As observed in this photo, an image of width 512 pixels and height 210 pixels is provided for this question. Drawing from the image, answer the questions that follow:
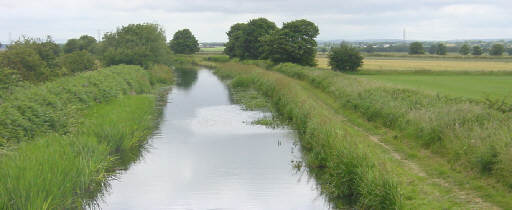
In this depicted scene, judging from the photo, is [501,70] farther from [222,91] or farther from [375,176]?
[375,176]

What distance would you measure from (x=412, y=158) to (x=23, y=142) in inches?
422

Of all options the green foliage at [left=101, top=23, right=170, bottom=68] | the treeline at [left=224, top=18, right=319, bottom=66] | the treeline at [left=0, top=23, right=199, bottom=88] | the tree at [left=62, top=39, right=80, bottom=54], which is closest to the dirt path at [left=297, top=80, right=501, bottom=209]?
the treeline at [left=0, top=23, right=199, bottom=88]

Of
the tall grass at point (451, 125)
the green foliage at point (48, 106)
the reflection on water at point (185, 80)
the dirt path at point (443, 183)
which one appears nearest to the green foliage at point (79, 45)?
the reflection on water at point (185, 80)

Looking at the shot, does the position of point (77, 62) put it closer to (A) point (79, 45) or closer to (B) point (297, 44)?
(B) point (297, 44)

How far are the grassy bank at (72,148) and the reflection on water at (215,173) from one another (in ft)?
2.30

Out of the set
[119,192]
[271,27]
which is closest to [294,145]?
[119,192]

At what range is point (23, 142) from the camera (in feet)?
40.3

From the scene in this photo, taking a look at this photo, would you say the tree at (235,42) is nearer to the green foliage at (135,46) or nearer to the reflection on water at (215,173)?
the green foliage at (135,46)

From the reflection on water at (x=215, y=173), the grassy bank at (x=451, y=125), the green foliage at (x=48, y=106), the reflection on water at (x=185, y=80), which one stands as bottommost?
the reflection on water at (x=215, y=173)

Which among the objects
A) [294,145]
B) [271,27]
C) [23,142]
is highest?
[271,27]

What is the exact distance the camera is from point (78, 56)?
1898 inches

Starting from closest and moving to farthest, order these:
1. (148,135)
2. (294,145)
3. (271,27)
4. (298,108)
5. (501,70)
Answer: (294,145)
(148,135)
(298,108)
(501,70)
(271,27)

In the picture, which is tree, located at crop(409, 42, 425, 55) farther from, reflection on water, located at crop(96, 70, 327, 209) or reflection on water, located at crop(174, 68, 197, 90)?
reflection on water, located at crop(96, 70, 327, 209)

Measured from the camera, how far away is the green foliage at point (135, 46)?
52.1 m
